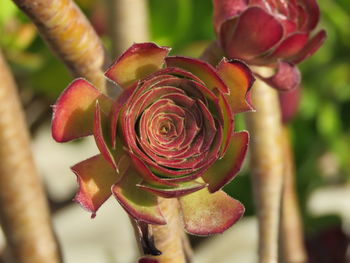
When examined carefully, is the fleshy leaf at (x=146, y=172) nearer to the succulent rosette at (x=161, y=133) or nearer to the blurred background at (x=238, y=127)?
the succulent rosette at (x=161, y=133)

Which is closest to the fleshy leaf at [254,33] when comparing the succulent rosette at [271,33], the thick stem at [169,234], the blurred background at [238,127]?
the succulent rosette at [271,33]

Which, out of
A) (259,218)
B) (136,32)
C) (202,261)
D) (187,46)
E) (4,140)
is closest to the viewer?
(4,140)

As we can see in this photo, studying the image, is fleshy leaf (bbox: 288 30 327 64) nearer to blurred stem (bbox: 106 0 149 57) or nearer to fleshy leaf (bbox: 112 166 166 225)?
fleshy leaf (bbox: 112 166 166 225)

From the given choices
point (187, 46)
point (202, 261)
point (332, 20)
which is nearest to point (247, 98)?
point (187, 46)

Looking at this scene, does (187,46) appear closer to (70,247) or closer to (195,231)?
(70,247)

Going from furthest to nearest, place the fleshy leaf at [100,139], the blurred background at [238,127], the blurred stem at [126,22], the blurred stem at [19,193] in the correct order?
the blurred background at [238,127] < the blurred stem at [126,22] < the blurred stem at [19,193] < the fleshy leaf at [100,139]

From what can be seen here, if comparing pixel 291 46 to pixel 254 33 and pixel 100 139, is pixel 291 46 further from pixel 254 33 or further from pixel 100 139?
pixel 100 139

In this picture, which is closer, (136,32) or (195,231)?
(195,231)
